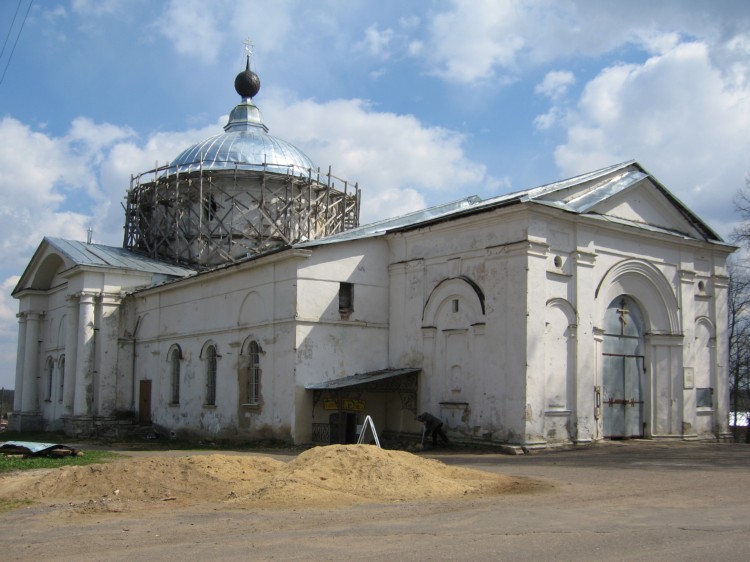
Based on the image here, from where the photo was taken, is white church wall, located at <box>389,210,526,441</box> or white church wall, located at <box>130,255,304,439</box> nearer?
white church wall, located at <box>389,210,526,441</box>

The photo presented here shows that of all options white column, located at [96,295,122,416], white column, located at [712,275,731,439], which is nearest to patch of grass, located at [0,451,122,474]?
white column, located at [96,295,122,416]

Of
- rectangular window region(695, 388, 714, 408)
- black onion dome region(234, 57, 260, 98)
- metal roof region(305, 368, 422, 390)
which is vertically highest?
black onion dome region(234, 57, 260, 98)

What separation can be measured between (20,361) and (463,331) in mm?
23323

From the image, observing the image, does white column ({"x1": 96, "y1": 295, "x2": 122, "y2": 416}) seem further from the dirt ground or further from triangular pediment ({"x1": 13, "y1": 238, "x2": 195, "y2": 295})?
the dirt ground

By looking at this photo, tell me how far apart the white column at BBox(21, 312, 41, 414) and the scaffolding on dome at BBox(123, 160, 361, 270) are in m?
5.99

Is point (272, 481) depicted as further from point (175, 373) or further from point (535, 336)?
point (175, 373)

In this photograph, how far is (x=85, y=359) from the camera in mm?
29078

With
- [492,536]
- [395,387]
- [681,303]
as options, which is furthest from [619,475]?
[681,303]

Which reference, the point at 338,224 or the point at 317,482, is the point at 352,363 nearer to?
the point at 317,482

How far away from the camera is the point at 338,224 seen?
3447 centimetres

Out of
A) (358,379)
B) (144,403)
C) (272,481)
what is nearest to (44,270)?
(144,403)

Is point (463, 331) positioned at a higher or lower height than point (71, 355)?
higher

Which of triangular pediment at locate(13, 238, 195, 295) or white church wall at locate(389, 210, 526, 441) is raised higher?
triangular pediment at locate(13, 238, 195, 295)

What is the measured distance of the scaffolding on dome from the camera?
3153 cm
